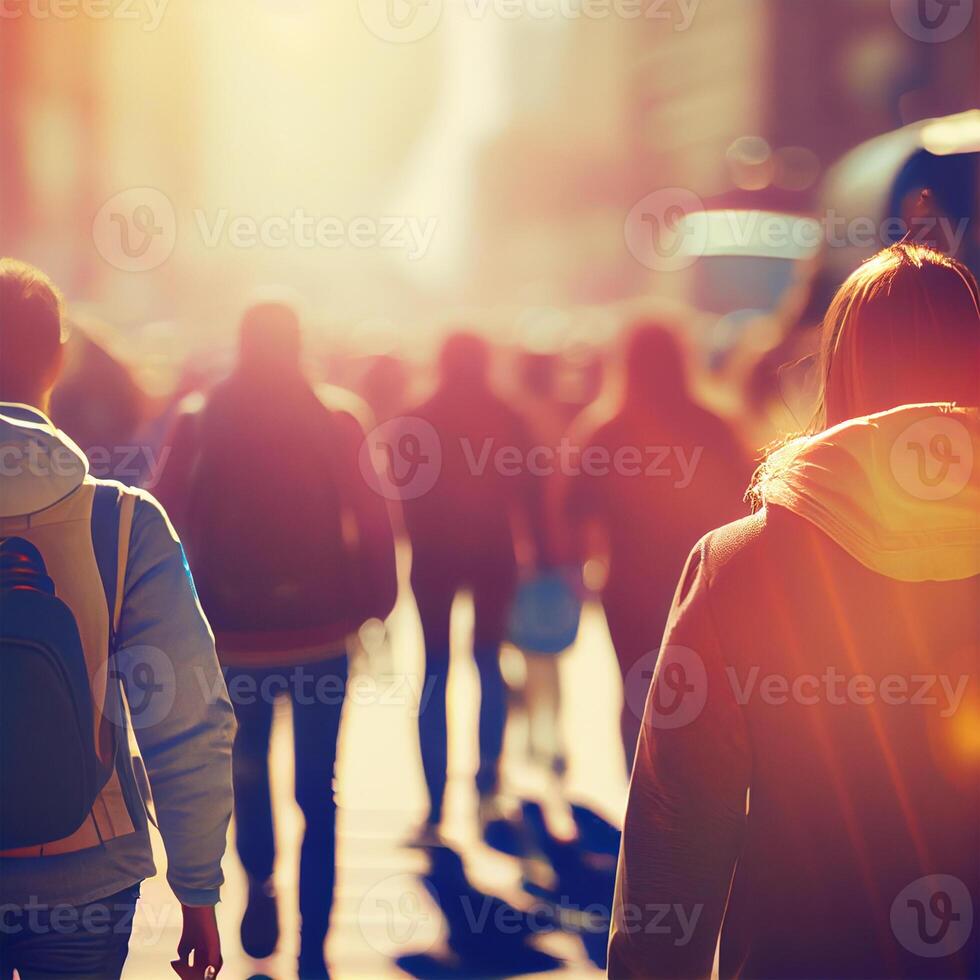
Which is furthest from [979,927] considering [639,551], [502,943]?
[639,551]

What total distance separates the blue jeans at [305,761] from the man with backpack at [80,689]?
1494 mm

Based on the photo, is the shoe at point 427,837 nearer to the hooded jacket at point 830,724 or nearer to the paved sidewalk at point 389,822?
the paved sidewalk at point 389,822

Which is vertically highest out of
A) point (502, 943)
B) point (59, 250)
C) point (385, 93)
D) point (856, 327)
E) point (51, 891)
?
point (385, 93)

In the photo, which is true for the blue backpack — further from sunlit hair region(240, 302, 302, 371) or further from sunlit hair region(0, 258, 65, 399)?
sunlit hair region(0, 258, 65, 399)

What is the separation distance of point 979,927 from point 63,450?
160cm

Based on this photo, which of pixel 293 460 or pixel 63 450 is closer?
pixel 63 450

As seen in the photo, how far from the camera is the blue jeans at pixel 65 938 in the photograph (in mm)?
1821

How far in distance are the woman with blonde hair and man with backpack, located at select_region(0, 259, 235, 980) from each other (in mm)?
829

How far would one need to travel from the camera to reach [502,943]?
135 inches

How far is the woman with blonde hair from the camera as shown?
4.76 feet

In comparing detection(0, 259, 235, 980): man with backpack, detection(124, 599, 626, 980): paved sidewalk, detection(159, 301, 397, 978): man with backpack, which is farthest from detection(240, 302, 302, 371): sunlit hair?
detection(0, 259, 235, 980): man with backpack

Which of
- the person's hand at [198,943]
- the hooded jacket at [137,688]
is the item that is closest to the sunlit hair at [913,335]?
the hooded jacket at [137,688]

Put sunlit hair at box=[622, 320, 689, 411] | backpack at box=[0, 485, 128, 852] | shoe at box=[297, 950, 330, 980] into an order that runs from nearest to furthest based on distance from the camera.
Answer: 1. backpack at box=[0, 485, 128, 852]
2. shoe at box=[297, 950, 330, 980]
3. sunlit hair at box=[622, 320, 689, 411]

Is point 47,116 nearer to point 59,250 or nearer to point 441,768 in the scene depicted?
point 59,250
